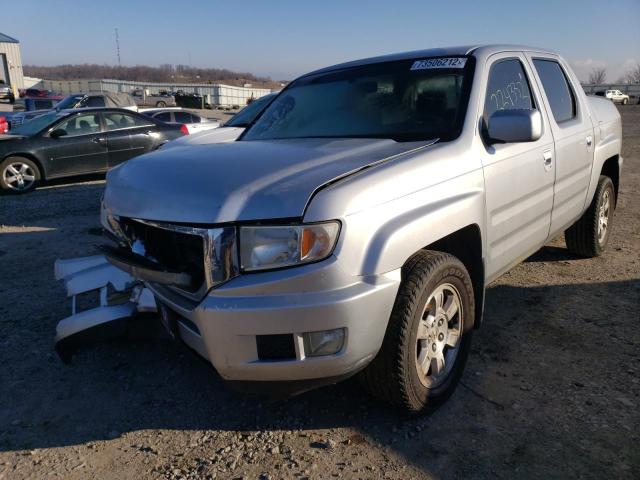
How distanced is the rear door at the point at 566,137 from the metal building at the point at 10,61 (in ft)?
171

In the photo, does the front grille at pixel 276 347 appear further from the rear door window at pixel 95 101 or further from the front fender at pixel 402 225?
the rear door window at pixel 95 101

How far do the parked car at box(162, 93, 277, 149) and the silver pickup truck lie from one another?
1.68 meters

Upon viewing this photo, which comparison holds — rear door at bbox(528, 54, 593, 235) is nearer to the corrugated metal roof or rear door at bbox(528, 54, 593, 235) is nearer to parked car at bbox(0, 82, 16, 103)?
parked car at bbox(0, 82, 16, 103)

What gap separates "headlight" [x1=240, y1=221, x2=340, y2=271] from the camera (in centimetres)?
211

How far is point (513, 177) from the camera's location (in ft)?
10.2

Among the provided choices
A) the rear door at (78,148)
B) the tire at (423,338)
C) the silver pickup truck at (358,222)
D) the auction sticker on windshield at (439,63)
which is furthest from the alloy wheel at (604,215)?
the rear door at (78,148)

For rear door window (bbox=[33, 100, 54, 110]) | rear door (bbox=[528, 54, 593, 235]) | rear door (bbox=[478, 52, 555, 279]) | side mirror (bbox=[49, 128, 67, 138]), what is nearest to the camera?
rear door (bbox=[478, 52, 555, 279])

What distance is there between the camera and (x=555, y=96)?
3.98 m

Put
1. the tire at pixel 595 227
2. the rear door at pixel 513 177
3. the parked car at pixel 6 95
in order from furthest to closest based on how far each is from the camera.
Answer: the parked car at pixel 6 95 → the tire at pixel 595 227 → the rear door at pixel 513 177

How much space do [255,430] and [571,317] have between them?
251 cm

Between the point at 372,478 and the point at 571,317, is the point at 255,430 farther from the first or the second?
the point at 571,317

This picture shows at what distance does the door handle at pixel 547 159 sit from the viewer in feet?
11.4

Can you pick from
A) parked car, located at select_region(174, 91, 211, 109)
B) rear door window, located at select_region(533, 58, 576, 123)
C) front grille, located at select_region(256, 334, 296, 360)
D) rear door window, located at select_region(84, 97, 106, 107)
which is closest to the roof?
rear door window, located at select_region(533, 58, 576, 123)

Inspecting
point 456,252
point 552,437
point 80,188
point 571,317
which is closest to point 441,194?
point 456,252
